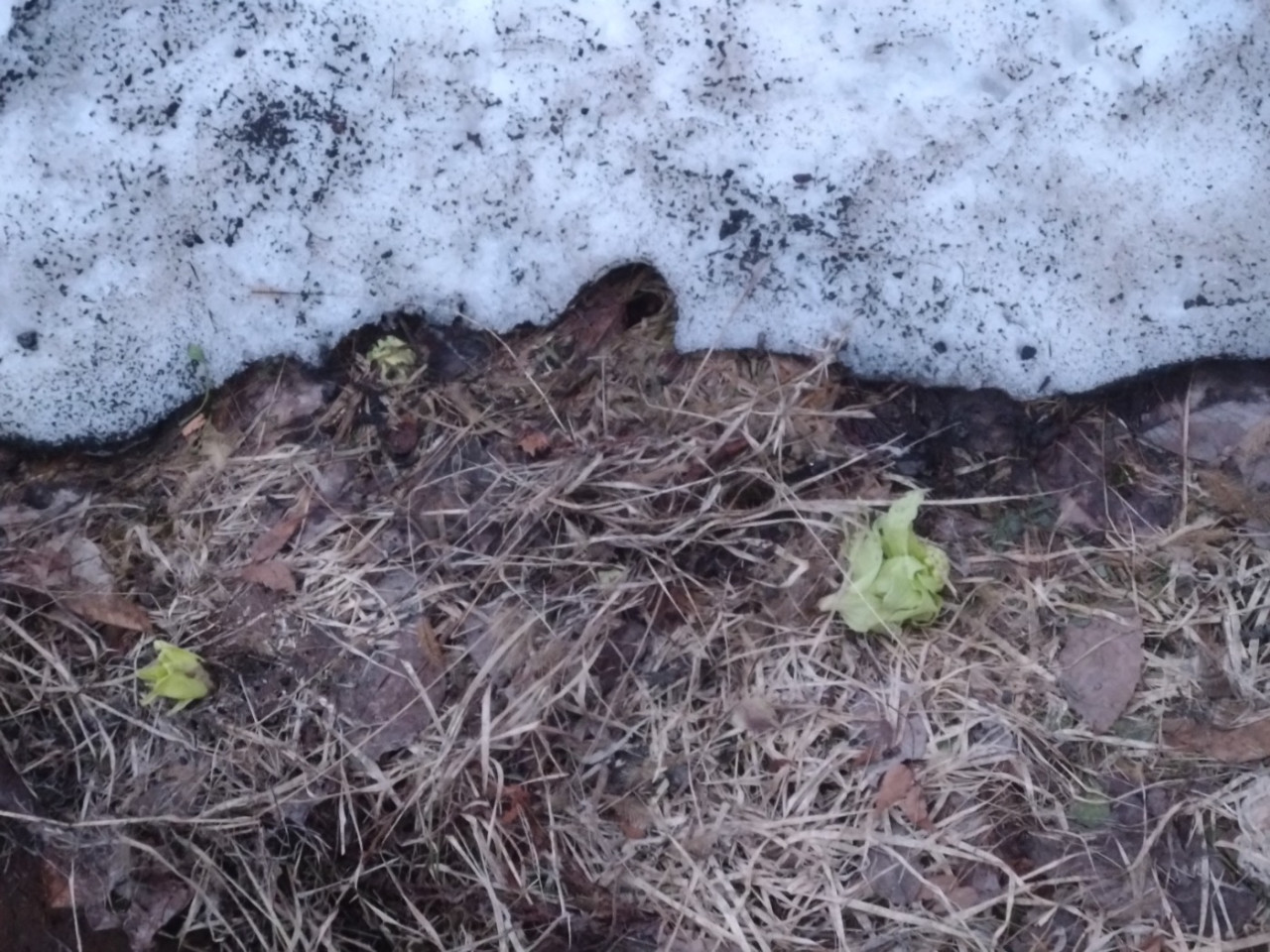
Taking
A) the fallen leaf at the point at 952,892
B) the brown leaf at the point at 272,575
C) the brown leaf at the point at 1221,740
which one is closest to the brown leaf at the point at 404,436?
the brown leaf at the point at 272,575

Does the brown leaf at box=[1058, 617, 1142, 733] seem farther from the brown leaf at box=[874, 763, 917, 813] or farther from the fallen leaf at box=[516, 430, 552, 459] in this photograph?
the fallen leaf at box=[516, 430, 552, 459]

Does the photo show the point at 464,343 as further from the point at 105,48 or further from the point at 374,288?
the point at 105,48

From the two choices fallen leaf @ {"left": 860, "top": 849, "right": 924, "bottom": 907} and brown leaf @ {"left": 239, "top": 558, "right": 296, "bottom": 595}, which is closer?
fallen leaf @ {"left": 860, "top": 849, "right": 924, "bottom": 907}

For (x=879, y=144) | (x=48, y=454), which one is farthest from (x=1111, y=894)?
(x=48, y=454)

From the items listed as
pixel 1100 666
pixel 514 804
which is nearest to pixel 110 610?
pixel 514 804

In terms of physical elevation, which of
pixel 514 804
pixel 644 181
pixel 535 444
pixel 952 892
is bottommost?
pixel 952 892

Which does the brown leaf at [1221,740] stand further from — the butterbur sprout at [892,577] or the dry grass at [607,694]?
the butterbur sprout at [892,577]

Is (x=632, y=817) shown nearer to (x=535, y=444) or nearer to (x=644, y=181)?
(x=535, y=444)

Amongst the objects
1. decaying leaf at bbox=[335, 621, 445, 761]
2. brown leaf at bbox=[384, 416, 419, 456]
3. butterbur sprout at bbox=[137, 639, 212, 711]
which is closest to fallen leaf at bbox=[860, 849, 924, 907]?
decaying leaf at bbox=[335, 621, 445, 761]
